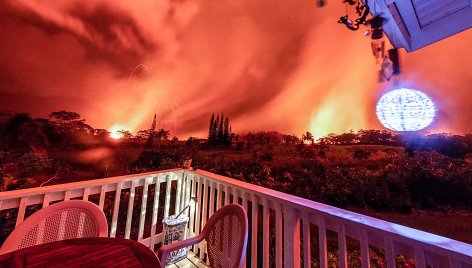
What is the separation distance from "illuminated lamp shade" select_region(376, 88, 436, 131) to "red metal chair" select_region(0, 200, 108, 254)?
141 inches

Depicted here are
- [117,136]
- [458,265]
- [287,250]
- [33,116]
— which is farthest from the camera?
[117,136]

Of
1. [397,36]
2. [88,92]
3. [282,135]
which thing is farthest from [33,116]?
[397,36]

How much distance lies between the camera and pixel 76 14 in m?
3.13

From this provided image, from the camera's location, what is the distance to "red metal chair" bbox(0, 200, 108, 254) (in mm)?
1219

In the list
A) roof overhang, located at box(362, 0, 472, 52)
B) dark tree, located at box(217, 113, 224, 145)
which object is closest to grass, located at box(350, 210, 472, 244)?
roof overhang, located at box(362, 0, 472, 52)

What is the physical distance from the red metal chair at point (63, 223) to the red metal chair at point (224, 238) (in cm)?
60

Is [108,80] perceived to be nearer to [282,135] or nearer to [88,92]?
[88,92]

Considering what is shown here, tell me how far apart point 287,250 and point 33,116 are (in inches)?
163

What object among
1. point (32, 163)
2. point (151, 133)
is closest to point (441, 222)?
point (151, 133)

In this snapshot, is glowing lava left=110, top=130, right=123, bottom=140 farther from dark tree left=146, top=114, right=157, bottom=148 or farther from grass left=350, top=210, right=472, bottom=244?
grass left=350, top=210, right=472, bottom=244

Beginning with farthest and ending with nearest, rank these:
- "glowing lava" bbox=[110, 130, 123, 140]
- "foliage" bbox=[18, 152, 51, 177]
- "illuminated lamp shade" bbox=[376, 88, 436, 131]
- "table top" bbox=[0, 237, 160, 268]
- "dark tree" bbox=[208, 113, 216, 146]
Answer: "dark tree" bbox=[208, 113, 216, 146]
"glowing lava" bbox=[110, 130, 123, 140]
"foliage" bbox=[18, 152, 51, 177]
"illuminated lamp shade" bbox=[376, 88, 436, 131]
"table top" bbox=[0, 237, 160, 268]

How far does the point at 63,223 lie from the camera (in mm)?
1343

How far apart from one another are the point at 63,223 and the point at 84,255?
2.07 feet

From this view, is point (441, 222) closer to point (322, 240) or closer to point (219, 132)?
point (322, 240)
